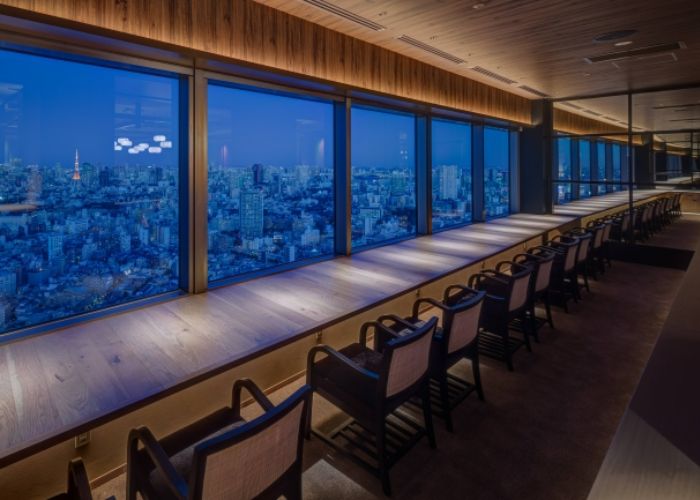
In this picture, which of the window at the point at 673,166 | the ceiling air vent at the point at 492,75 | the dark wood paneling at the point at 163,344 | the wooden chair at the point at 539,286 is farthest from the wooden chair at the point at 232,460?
the window at the point at 673,166

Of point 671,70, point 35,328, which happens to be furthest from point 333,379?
point 671,70

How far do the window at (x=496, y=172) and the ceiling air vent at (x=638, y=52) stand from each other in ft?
7.62

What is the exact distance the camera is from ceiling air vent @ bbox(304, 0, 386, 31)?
11.6ft

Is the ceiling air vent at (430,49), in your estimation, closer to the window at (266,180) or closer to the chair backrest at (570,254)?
the window at (266,180)

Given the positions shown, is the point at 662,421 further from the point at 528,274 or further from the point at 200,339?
the point at 528,274

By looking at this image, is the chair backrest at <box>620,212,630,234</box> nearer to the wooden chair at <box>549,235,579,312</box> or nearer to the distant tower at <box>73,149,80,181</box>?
the wooden chair at <box>549,235,579,312</box>

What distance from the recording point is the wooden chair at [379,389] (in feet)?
6.93

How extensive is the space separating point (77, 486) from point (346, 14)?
4.01 metres

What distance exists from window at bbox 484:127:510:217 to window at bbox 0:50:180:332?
19.9ft

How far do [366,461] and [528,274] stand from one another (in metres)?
2.08

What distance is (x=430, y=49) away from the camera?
494cm

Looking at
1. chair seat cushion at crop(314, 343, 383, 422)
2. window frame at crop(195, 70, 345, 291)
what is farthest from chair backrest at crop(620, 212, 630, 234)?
chair seat cushion at crop(314, 343, 383, 422)

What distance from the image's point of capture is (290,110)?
14.2 ft

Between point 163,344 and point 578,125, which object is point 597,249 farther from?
point 163,344
